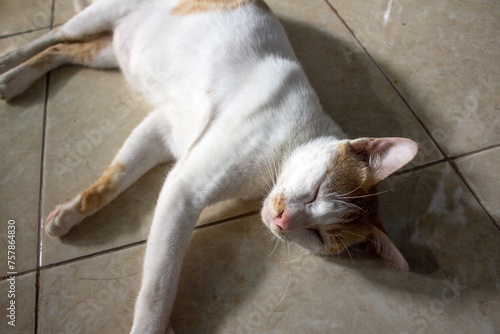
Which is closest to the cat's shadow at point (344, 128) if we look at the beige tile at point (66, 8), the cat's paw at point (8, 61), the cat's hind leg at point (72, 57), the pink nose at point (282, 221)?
the pink nose at point (282, 221)

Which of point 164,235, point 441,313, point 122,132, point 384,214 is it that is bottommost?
point 441,313

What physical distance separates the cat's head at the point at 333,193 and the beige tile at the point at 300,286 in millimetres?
143

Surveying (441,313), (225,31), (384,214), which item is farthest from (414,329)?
(225,31)

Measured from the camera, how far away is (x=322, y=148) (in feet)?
3.70

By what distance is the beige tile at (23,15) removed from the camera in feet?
6.22

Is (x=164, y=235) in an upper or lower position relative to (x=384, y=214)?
upper

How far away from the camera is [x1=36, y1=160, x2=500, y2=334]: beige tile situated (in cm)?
115

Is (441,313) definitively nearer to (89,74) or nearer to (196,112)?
(196,112)

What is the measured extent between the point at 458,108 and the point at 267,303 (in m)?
1.25

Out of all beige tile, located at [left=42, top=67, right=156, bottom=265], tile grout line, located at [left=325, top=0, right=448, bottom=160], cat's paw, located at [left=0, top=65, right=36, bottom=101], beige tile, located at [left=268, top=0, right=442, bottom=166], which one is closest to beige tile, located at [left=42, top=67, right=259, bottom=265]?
beige tile, located at [left=42, top=67, right=156, bottom=265]

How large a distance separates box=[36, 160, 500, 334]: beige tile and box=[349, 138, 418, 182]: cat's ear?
37cm

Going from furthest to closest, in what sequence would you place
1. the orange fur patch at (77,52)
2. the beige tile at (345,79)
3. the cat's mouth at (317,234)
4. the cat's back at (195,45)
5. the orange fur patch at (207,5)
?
the orange fur patch at (77,52) < the beige tile at (345,79) < the orange fur patch at (207,5) < the cat's back at (195,45) < the cat's mouth at (317,234)

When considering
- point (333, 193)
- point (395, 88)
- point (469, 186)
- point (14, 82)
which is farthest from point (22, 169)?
point (469, 186)

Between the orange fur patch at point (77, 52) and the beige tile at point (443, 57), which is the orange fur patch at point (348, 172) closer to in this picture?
the beige tile at point (443, 57)
